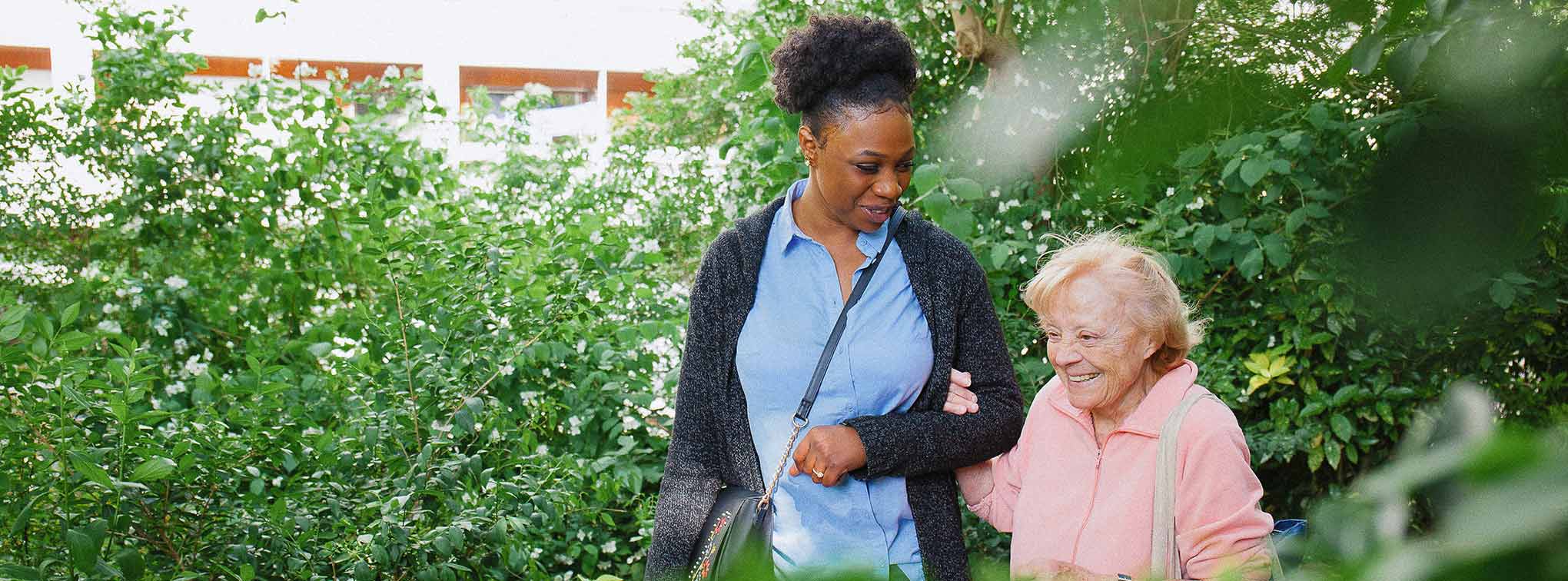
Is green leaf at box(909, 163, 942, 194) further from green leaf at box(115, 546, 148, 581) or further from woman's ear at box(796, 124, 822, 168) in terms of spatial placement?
green leaf at box(115, 546, 148, 581)

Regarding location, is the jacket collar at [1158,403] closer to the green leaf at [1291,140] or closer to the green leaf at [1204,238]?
the green leaf at [1291,140]

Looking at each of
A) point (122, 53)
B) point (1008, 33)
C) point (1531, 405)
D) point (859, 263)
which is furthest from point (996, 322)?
point (122, 53)

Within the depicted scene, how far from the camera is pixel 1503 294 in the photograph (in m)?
1.03

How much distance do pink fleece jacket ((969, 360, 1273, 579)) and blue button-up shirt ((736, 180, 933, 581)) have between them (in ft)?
0.79

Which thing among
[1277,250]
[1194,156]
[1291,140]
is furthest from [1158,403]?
[1277,250]

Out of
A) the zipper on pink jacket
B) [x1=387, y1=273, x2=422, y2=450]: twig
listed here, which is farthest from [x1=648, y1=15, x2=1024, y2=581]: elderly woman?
[x1=387, y1=273, x2=422, y2=450]: twig

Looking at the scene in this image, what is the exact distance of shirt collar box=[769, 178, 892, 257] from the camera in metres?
2.49

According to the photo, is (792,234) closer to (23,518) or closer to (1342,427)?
(23,518)

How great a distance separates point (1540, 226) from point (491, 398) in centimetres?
A: 316

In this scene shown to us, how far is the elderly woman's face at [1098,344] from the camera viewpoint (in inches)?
85.5

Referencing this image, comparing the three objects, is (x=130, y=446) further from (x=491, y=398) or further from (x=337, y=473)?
(x=491, y=398)

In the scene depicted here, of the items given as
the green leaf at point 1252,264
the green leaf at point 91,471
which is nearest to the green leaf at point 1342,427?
the green leaf at point 1252,264

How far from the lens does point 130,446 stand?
2893 mm

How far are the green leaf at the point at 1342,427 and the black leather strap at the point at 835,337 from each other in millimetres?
2901
